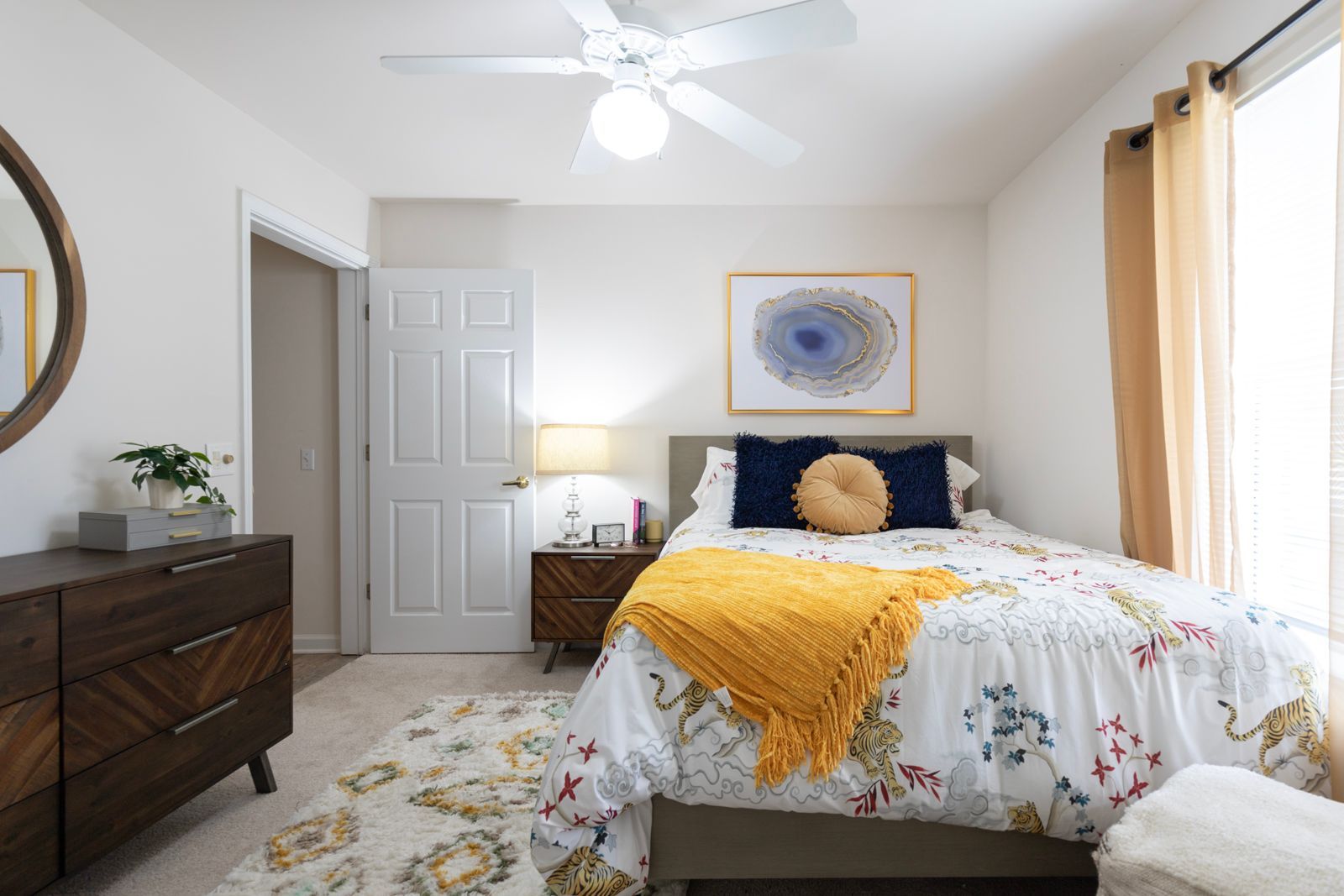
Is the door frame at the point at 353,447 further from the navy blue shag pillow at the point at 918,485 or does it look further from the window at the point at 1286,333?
the window at the point at 1286,333

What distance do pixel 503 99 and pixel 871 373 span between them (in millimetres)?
2272

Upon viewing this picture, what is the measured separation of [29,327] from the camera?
1812mm

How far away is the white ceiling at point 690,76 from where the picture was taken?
2086mm

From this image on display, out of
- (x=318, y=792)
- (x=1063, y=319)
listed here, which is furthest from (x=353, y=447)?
(x=1063, y=319)

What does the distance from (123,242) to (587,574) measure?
2.18 metres

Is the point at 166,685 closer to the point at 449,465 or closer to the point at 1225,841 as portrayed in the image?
the point at 449,465

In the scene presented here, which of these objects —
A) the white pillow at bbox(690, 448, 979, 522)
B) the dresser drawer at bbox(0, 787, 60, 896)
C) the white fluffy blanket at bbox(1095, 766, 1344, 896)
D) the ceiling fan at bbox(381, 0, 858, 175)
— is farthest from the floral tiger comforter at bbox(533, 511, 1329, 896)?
the white pillow at bbox(690, 448, 979, 522)

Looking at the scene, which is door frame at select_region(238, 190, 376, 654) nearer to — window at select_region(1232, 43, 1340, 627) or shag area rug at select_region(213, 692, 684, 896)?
shag area rug at select_region(213, 692, 684, 896)

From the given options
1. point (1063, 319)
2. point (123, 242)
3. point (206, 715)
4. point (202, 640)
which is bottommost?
point (206, 715)

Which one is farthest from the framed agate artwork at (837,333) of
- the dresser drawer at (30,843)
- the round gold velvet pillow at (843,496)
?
the dresser drawer at (30,843)

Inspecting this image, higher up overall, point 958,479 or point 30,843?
point 958,479

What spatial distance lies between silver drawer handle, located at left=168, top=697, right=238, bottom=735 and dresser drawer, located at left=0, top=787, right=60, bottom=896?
330 millimetres

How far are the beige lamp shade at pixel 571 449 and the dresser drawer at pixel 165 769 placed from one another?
160 cm

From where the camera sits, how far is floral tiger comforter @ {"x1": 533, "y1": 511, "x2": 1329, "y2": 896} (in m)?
1.43
